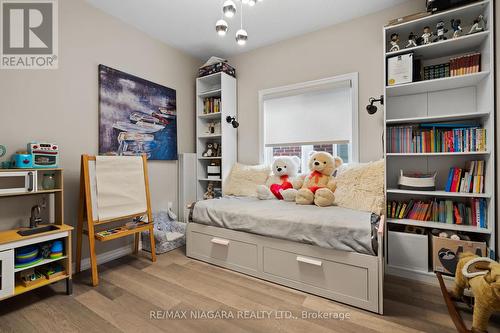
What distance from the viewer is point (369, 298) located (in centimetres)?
154

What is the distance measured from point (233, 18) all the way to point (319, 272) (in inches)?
104

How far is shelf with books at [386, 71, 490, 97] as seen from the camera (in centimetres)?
184

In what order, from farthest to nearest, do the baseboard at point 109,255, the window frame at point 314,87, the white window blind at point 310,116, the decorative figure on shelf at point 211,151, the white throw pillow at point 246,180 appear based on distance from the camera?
the decorative figure on shelf at point 211,151, the white throw pillow at point 246,180, the white window blind at point 310,116, the window frame at point 314,87, the baseboard at point 109,255

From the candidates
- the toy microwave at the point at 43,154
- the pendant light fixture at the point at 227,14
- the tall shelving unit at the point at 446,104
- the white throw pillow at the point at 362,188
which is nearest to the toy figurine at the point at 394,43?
the tall shelving unit at the point at 446,104

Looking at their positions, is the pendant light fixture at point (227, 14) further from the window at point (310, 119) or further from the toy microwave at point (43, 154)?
the toy microwave at point (43, 154)

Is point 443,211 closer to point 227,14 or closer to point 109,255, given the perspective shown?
point 227,14

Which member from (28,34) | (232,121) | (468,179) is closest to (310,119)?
(232,121)

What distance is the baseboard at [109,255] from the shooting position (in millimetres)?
2232

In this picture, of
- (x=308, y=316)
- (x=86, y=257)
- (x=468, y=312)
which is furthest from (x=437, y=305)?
(x=86, y=257)

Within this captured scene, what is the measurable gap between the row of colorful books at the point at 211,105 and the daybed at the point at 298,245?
147cm

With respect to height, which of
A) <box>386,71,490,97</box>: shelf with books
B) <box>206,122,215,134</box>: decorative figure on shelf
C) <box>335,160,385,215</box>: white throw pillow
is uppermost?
<box>386,71,490,97</box>: shelf with books

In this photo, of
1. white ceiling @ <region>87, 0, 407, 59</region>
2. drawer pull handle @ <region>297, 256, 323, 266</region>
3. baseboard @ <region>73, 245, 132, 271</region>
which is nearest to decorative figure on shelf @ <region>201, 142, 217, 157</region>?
white ceiling @ <region>87, 0, 407, 59</region>

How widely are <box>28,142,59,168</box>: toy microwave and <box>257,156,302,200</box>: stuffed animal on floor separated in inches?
74.1

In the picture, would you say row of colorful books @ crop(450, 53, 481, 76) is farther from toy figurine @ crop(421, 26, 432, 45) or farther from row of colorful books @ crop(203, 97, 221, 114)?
row of colorful books @ crop(203, 97, 221, 114)
